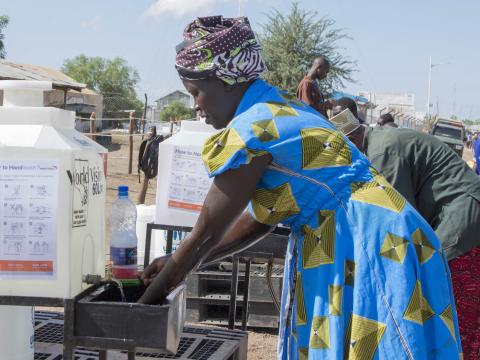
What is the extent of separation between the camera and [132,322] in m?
1.86

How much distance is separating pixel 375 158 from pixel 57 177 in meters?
2.02

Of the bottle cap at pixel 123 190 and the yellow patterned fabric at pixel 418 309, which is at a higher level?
the bottle cap at pixel 123 190

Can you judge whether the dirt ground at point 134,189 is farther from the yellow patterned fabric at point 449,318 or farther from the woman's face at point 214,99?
the woman's face at point 214,99

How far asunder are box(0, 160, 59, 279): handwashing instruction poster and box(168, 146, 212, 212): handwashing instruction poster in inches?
56.0

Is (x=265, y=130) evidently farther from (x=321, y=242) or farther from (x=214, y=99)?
(x=321, y=242)

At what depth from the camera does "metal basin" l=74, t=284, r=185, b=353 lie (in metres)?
1.84

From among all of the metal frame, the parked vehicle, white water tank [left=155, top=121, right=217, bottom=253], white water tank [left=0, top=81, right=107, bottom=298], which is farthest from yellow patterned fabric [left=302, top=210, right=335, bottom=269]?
the parked vehicle

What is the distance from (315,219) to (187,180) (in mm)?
1538

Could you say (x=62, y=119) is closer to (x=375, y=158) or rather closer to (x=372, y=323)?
(x=372, y=323)

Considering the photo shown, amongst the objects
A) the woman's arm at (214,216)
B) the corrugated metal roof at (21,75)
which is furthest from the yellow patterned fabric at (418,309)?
the corrugated metal roof at (21,75)

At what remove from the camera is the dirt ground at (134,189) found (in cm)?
498

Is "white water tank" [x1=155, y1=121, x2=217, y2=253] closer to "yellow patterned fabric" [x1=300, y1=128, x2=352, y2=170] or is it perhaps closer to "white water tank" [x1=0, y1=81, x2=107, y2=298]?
"white water tank" [x1=0, y1=81, x2=107, y2=298]

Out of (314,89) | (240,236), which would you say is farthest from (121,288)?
(314,89)

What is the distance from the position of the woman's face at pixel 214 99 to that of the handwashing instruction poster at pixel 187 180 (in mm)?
1330
